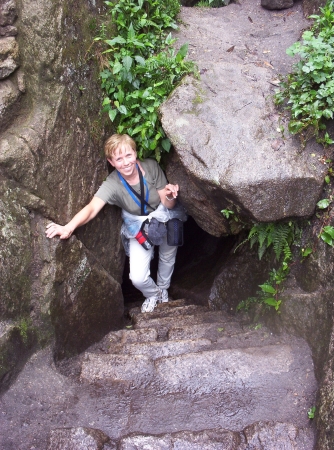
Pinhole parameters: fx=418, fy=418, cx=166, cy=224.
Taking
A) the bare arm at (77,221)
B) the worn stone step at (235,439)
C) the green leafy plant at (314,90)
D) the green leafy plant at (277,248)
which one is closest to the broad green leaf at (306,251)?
the green leafy plant at (277,248)

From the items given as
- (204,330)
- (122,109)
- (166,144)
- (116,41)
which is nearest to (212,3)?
(116,41)

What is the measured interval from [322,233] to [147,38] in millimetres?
3276

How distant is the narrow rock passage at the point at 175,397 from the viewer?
3166 millimetres

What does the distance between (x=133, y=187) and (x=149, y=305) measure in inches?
82.9

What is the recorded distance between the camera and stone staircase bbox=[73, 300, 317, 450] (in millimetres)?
3135

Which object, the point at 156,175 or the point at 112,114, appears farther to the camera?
the point at 156,175

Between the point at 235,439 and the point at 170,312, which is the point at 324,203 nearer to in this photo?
the point at 235,439

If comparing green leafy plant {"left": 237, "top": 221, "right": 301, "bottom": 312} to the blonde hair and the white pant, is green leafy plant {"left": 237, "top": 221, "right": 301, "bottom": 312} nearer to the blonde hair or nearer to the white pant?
the blonde hair

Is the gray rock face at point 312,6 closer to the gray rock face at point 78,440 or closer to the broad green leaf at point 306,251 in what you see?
the broad green leaf at point 306,251

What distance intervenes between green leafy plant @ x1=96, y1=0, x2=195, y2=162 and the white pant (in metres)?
1.43

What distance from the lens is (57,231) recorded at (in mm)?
4340

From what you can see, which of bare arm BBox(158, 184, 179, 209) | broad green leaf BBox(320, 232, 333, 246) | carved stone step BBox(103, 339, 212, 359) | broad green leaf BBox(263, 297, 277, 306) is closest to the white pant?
bare arm BBox(158, 184, 179, 209)

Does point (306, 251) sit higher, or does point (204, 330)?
point (306, 251)

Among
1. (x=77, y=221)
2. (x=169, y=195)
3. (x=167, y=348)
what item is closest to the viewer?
(x=167, y=348)
